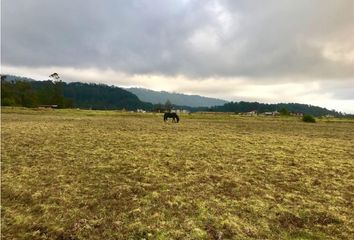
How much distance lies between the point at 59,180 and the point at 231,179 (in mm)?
7789

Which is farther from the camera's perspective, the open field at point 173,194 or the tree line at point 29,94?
the tree line at point 29,94

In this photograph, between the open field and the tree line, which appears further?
the tree line

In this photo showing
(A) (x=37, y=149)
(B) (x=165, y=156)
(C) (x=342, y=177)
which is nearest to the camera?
(C) (x=342, y=177)

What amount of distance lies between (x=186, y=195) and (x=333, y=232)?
211 inches

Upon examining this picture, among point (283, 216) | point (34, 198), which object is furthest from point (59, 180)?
point (283, 216)

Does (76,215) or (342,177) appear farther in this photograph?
(342,177)

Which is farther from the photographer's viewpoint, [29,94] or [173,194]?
[29,94]

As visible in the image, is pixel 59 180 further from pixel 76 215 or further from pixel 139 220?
pixel 139 220

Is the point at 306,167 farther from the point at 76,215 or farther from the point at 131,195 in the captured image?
the point at 76,215

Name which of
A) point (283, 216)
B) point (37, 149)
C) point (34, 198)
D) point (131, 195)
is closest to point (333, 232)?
point (283, 216)

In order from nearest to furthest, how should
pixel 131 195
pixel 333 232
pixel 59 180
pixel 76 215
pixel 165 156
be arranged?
pixel 333 232 < pixel 76 215 < pixel 131 195 < pixel 59 180 < pixel 165 156

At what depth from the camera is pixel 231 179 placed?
1673 centimetres

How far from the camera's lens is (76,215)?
12.0 meters

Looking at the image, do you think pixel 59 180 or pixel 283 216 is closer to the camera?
pixel 283 216
